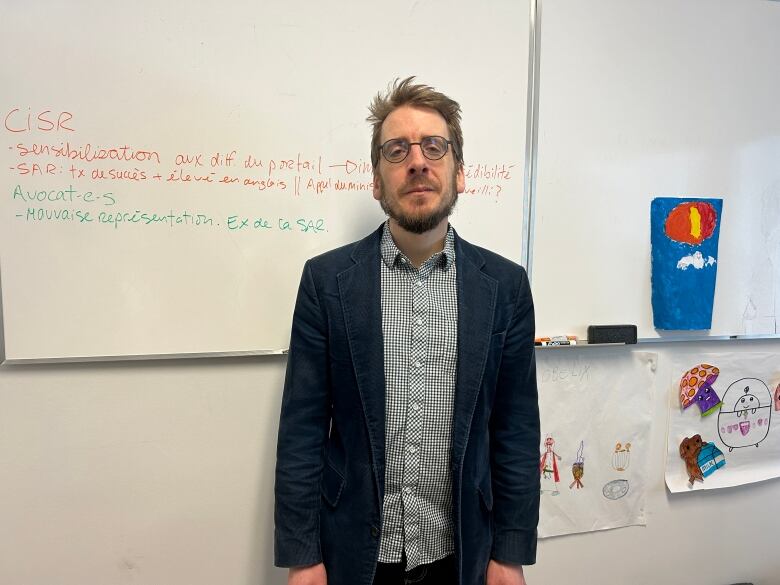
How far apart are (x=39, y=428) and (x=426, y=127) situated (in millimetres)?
1185

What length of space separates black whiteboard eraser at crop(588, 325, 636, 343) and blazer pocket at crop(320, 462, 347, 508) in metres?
0.84

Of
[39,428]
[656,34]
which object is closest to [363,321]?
[39,428]

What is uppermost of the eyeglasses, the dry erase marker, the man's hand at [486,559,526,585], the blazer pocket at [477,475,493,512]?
the eyeglasses

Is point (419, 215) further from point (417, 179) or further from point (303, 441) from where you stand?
point (303, 441)

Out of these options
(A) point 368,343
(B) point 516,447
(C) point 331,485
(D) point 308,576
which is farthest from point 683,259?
(D) point 308,576

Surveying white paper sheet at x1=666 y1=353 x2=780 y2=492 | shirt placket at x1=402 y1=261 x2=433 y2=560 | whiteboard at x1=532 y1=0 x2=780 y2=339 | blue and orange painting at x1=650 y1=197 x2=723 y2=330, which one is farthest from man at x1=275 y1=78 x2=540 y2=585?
white paper sheet at x1=666 y1=353 x2=780 y2=492

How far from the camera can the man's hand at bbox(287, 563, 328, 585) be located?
2.95 ft

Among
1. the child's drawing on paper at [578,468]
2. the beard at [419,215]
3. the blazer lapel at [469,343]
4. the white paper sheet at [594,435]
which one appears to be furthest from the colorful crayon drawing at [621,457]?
the beard at [419,215]

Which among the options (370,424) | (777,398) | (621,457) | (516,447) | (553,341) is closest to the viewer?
(370,424)

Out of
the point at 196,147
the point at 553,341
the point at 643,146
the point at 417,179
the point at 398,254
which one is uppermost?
the point at 643,146

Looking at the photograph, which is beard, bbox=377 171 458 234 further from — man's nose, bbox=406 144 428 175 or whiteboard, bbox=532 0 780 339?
whiteboard, bbox=532 0 780 339

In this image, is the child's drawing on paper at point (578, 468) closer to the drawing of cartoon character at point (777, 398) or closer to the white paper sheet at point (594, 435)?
the white paper sheet at point (594, 435)

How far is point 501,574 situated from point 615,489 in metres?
0.65

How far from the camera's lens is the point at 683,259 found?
4.36 ft
